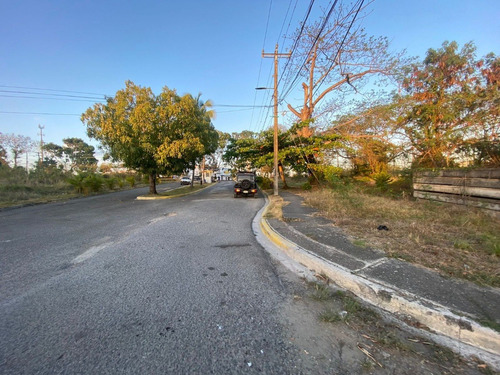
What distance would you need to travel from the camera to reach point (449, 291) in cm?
275

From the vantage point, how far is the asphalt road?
1959 millimetres

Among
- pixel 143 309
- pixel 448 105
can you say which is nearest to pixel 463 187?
pixel 448 105

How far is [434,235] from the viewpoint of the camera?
4.89m

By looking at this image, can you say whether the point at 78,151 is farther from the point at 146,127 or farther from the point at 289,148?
the point at 289,148

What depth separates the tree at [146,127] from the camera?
1416 cm

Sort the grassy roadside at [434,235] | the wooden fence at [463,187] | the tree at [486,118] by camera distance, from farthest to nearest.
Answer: the tree at [486,118] < the wooden fence at [463,187] < the grassy roadside at [434,235]

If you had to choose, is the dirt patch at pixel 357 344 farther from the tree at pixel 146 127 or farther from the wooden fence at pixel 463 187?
the tree at pixel 146 127

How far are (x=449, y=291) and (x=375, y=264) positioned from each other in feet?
3.08

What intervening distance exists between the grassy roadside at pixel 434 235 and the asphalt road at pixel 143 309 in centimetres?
237

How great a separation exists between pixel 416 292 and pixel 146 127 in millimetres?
14857

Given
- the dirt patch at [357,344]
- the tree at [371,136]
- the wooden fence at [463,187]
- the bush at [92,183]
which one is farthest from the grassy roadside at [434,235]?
the bush at [92,183]

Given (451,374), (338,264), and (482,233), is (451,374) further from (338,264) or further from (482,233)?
(482,233)

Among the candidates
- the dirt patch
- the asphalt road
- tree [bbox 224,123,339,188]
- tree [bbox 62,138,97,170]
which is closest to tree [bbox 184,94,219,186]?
tree [bbox 224,123,339,188]

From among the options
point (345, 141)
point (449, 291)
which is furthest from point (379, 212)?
point (345, 141)
